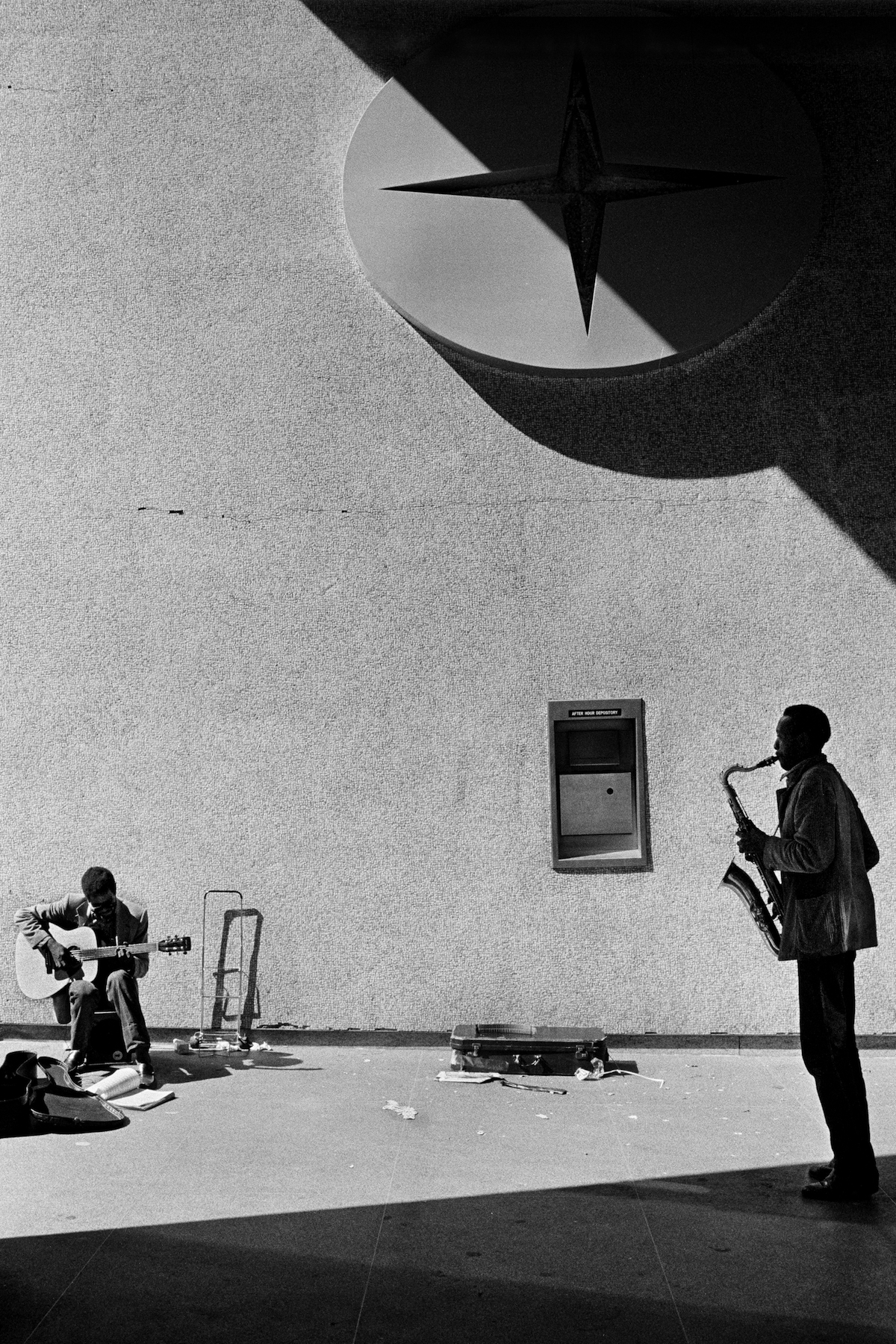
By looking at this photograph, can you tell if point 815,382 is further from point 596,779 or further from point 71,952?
point 71,952

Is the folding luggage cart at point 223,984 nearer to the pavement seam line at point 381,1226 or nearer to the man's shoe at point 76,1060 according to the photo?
the man's shoe at point 76,1060

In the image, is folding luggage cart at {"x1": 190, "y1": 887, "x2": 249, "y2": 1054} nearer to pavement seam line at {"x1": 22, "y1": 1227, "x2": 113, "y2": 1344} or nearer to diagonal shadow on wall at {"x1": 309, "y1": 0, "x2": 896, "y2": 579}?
pavement seam line at {"x1": 22, "y1": 1227, "x2": 113, "y2": 1344}

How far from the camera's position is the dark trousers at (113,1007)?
221 inches

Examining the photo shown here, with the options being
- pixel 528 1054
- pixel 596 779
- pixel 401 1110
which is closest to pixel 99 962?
pixel 401 1110

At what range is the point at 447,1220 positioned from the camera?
3.86 metres

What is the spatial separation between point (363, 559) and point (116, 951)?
7.17 ft

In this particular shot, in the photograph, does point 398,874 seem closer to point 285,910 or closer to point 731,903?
point 285,910

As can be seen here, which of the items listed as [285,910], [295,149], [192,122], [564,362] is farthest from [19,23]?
[285,910]

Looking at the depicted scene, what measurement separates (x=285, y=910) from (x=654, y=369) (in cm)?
323

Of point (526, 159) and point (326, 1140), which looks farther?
point (526, 159)

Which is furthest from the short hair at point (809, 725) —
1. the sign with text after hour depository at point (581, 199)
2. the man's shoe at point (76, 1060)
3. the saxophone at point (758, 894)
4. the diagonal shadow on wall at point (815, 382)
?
the man's shoe at point (76, 1060)

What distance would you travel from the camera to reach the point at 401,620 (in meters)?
6.21

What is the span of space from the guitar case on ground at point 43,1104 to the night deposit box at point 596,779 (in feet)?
11.0

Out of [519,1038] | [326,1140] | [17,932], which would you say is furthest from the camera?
[17,932]
